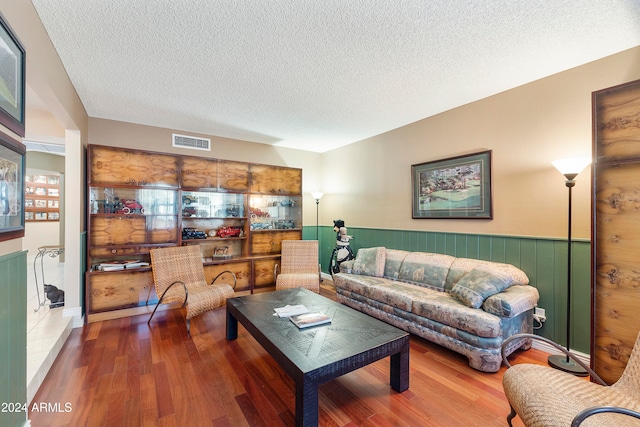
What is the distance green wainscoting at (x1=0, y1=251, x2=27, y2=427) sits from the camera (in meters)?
1.37

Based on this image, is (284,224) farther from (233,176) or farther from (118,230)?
(118,230)

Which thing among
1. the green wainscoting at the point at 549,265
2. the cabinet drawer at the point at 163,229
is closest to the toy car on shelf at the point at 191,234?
the cabinet drawer at the point at 163,229

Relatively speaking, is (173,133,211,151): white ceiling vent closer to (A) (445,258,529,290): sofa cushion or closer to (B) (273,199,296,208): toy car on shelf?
(B) (273,199,296,208): toy car on shelf

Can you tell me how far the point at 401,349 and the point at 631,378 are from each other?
126cm

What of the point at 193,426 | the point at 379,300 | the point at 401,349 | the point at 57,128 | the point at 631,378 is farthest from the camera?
the point at 57,128

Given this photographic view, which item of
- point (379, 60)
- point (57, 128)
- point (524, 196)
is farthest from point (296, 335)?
point (57, 128)

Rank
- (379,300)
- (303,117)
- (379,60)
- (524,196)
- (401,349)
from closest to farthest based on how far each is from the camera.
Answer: (401,349)
(379,60)
(524,196)
(379,300)
(303,117)

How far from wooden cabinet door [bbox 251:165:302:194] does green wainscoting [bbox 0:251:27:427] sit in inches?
132

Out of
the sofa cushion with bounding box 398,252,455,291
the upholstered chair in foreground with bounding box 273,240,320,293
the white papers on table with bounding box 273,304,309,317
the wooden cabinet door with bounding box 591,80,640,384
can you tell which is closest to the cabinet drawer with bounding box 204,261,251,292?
the upholstered chair in foreground with bounding box 273,240,320,293

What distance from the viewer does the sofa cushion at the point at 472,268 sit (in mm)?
2783

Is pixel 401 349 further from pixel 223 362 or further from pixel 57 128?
pixel 57 128

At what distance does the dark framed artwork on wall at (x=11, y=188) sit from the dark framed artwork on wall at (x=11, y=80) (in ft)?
0.33

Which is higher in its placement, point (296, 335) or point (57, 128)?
point (57, 128)

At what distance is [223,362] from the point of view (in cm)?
248
